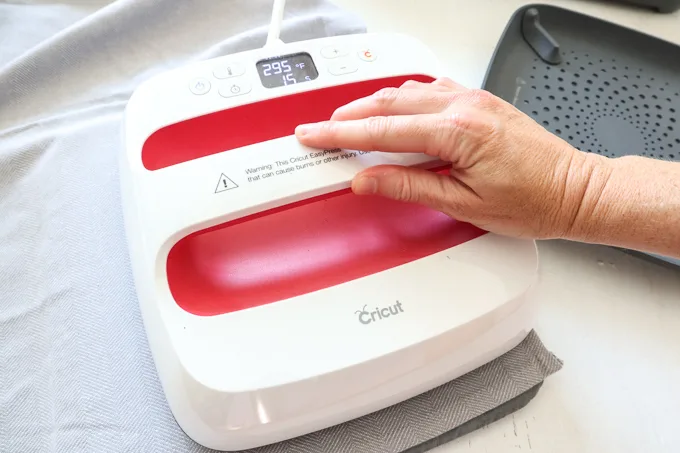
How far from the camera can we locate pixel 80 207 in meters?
0.59

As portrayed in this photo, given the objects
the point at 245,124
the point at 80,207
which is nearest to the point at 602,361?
the point at 245,124

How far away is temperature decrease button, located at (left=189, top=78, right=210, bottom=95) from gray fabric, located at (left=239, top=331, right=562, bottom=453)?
31cm

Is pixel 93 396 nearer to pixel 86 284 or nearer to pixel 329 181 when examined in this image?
pixel 86 284

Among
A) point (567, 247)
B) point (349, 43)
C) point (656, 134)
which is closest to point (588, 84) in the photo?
point (656, 134)

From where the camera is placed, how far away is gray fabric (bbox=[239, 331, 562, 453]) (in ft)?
1.61

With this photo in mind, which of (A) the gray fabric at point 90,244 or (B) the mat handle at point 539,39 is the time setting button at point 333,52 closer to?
(A) the gray fabric at point 90,244

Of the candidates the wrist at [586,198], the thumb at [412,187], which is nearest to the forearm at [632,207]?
the wrist at [586,198]

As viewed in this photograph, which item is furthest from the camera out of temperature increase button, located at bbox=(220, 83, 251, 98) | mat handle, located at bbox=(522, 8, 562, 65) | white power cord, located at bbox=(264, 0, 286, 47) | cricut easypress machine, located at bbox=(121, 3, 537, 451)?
mat handle, located at bbox=(522, 8, 562, 65)

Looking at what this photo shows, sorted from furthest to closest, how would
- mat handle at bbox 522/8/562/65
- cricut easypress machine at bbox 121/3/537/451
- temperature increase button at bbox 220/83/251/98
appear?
mat handle at bbox 522/8/562/65 → temperature increase button at bbox 220/83/251/98 → cricut easypress machine at bbox 121/3/537/451

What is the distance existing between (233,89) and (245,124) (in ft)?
0.11

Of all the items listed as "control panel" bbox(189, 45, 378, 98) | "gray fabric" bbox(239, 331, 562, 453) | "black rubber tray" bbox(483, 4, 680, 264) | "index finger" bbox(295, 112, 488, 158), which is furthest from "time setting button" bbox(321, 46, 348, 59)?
"gray fabric" bbox(239, 331, 562, 453)

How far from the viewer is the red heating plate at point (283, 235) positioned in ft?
1.61

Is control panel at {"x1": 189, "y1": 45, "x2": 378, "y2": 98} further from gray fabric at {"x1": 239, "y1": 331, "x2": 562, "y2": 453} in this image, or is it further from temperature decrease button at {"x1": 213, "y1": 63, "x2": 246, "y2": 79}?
gray fabric at {"x1": 239, "y1": 331, "x2": 562, "y2": 453}

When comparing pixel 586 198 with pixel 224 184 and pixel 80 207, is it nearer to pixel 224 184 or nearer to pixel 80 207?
pixel 224 184
